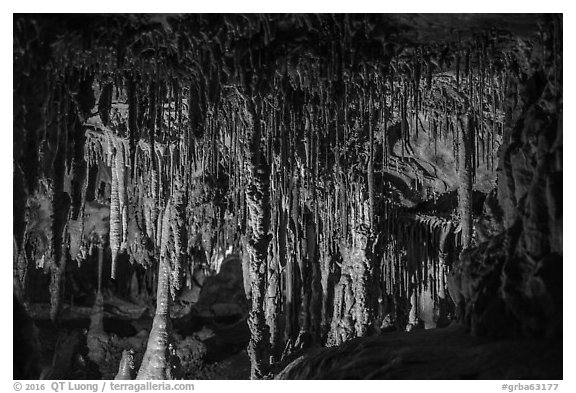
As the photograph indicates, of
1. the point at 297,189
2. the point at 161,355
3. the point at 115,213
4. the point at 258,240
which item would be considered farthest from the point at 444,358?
the point at 115,213

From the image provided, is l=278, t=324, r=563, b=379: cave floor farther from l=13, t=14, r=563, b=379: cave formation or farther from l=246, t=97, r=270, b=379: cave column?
l=246, t=97, r=270, b=379: cave column

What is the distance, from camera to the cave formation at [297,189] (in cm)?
432

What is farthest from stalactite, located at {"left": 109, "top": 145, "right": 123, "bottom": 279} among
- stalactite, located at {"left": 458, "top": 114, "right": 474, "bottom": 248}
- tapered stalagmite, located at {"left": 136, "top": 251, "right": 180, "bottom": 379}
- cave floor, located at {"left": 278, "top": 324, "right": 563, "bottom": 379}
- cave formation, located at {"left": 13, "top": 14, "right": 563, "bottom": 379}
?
cave floor, located at {"left": 278, "top": 324, "right": 563, "bottom": 379}

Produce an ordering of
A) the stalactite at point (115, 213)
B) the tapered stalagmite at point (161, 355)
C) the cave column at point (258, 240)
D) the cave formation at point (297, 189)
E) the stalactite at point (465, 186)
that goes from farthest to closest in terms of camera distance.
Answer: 1. the stalactite at point (115, 213)
2. the stalactite at point (465, 186)
3. the tapered stalagmite at point (161, 355)
4. the cave column at point (258, 240)
5. the cave formation at point (297, 189)

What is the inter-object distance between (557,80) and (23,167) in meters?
4.27

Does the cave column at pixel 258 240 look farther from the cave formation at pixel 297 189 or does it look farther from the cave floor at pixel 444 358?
the cave floor at pixel 444 358

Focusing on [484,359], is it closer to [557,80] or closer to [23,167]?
[557,80]

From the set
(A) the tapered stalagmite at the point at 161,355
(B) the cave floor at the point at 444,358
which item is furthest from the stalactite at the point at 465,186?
(A) the tapered stalagmite at the point at 161,355

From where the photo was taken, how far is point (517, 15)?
4805 mm

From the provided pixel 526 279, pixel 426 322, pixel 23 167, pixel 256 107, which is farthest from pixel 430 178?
pixel 23 167

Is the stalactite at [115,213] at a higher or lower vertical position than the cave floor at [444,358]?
higher

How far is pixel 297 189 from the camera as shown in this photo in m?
8.41

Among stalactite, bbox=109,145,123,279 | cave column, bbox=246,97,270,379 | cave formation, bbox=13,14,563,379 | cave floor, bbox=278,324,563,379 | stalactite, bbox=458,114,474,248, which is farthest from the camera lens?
stalactite, bbox=109,145,123,279

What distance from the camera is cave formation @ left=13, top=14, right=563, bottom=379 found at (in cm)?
432
